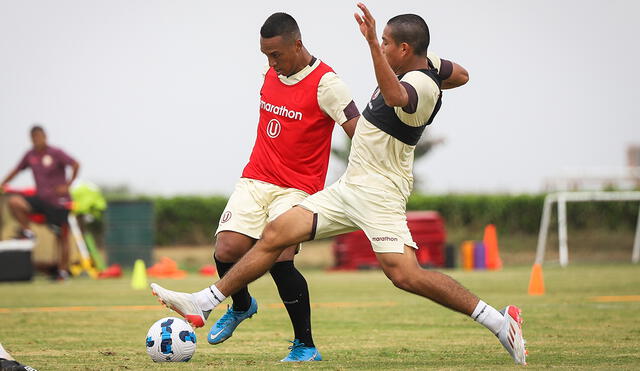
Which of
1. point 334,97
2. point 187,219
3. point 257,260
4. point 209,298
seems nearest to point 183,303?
point 209,298

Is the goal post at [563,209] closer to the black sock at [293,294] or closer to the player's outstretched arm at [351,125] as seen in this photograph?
the black sock at [293,294]

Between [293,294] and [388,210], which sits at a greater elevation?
[388,210]

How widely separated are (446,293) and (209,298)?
1.52 metres

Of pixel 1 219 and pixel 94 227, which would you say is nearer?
pixel 1 219

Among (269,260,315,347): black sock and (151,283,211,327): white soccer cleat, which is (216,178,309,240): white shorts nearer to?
(269,260,315,347): black sock

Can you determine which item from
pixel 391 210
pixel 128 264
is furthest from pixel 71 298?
pixel 128 264

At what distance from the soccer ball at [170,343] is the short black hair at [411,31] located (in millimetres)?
2340

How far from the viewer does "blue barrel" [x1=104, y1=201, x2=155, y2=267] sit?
24.9 m

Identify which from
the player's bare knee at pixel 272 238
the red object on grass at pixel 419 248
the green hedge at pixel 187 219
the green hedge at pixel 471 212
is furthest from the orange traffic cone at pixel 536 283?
the green hedge at pixel 187 219

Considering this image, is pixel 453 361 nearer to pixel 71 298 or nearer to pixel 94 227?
pixel 71 298

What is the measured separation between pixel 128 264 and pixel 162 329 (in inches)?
724

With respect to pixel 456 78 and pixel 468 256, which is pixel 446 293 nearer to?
pixel 456 78

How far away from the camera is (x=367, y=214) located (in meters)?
6.88

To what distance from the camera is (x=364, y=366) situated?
6676 mm
